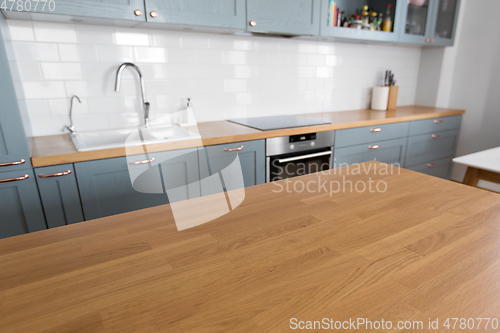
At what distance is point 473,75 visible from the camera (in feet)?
11.1

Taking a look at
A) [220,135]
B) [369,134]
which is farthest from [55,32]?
[369,134]

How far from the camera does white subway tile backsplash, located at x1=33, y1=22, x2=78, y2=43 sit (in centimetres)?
193

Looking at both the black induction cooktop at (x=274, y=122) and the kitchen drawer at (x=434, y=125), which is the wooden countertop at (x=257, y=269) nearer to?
the black induction cooktop at (x=274, y=122)

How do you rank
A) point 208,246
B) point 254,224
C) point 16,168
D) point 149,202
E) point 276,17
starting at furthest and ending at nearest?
1. point 276,17
2. point 149,202
3. point 16,168
4. point 254,224
5. point 208,246

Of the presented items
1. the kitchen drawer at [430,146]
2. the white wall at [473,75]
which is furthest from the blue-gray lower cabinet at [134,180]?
the white wall at [473,75]

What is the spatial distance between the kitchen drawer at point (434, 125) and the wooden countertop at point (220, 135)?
5 cm

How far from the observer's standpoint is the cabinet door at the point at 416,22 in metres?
2.99

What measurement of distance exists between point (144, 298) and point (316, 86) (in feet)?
9.18

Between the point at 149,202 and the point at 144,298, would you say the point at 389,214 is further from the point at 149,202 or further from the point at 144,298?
the point at 149,202

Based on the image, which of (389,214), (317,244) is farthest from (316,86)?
(317,244)

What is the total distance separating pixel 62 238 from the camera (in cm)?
81

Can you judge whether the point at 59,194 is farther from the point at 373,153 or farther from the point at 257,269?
the point at 373,153

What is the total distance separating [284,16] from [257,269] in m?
2.11

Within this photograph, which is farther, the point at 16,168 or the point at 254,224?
the point at 16,168
